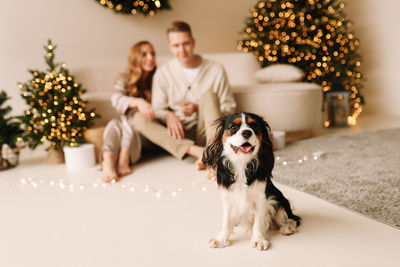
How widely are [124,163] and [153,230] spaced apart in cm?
103

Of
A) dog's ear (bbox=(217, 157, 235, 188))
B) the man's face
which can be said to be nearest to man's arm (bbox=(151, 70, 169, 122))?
the man's face

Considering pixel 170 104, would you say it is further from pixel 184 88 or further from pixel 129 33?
pixel 129 33

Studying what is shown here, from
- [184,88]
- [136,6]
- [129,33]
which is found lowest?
[184,88]

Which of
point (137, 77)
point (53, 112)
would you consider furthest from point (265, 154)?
point (53, 112)

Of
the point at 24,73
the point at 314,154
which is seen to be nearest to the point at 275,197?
the point at 314,154

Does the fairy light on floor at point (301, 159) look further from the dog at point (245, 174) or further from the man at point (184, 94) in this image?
the dog at point (245, 174)

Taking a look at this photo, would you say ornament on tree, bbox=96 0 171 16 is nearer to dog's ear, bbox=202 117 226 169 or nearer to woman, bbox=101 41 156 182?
woman, bbox=101 41 156 182

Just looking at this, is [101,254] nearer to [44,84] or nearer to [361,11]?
[44,84]

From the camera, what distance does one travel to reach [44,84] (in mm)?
2721

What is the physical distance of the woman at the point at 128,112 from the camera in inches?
101

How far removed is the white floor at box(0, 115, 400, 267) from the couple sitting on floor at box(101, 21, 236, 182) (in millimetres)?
330

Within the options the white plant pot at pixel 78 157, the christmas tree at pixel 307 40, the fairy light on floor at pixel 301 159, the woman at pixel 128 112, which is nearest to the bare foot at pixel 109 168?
the woman at pixel 128 112

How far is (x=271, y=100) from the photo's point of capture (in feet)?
10.3

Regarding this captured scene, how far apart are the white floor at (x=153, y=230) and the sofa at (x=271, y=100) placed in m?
0.96
